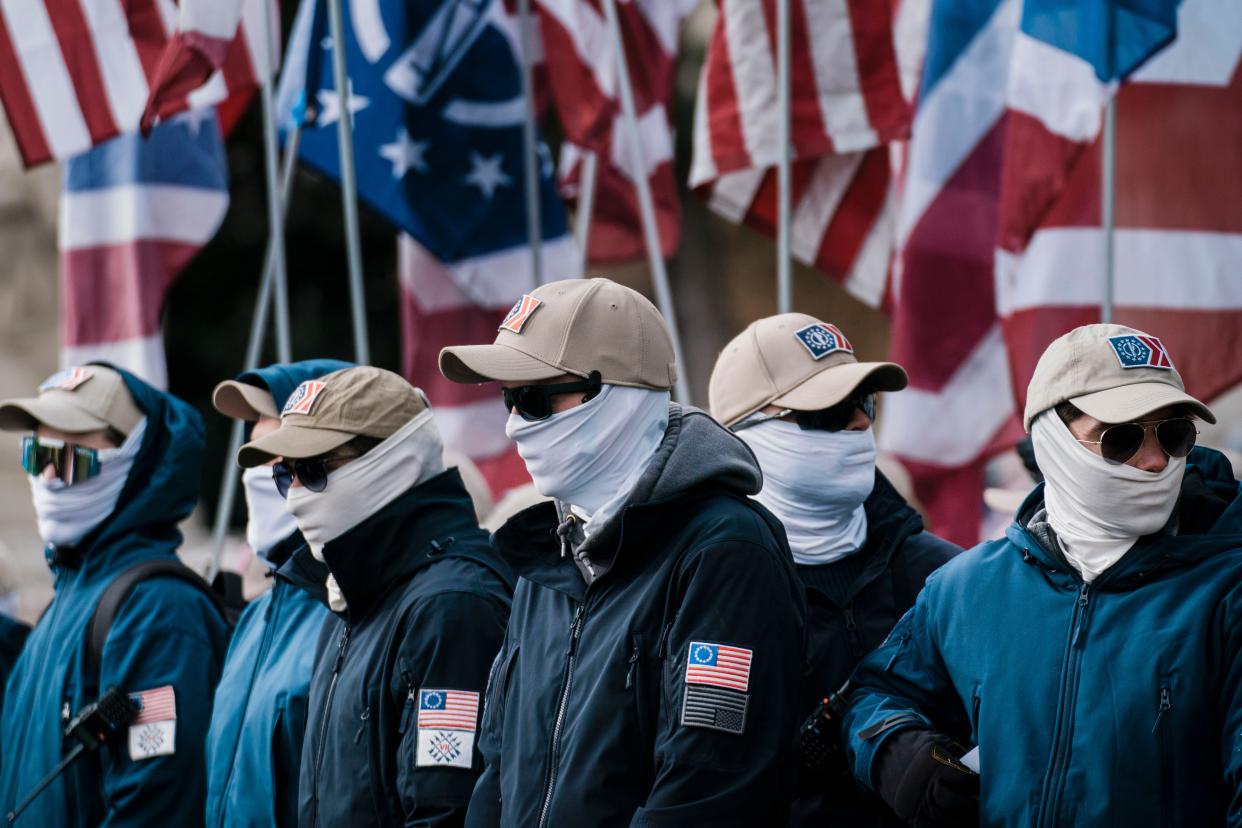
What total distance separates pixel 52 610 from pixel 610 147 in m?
4.19

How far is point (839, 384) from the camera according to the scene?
447 cm

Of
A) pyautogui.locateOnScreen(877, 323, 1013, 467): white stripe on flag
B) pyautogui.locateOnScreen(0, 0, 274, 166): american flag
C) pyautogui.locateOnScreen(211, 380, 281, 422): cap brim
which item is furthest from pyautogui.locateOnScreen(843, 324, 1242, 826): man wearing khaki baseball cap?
pyautogui.locateOnScreen(0, 0, 274, 166): american flag

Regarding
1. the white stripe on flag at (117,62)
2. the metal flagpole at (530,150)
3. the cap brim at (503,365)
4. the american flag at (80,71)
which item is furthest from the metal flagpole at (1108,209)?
the white stripe on flag at (117,62)

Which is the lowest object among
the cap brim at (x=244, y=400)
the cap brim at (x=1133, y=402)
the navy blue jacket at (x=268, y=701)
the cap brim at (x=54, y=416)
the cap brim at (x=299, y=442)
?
the navy blue jacket at (x=268, y=701)

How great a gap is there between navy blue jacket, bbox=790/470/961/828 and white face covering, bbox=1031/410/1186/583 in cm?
80

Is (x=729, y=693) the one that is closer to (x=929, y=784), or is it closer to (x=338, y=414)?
(x=929, y=784)

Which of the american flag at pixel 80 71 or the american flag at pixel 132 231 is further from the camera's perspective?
the american flag at pixel 132 231

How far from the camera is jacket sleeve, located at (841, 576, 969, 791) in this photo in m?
3.54

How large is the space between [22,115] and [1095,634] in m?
6.81

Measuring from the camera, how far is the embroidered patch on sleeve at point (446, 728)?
3973 mm

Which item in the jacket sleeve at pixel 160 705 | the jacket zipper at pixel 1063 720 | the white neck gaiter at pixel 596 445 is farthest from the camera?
the jacket sleeve at pixel 160 705

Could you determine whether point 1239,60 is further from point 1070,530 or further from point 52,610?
point 52,610

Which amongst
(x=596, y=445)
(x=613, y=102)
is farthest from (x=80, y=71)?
(x=596, y=445)

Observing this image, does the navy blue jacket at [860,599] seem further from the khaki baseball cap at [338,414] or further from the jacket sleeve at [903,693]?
the khaki baseball cap at [338,414]
